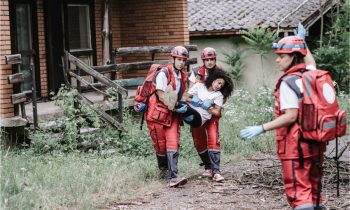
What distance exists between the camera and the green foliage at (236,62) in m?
24.7

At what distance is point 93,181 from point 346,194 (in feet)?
10.4

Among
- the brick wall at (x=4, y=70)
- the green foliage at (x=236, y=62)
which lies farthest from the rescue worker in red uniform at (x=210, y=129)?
the green foliage at (x=236, y=62)

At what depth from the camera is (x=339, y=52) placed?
2130 centimetres

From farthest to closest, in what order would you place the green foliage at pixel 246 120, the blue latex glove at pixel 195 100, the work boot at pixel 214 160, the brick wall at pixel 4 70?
the green foliage at pixel 246 120, the brick wall at pixel 4 70, the work boot at pixel 214 160, the blue latex glove at pixel 195 100

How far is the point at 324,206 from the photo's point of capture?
23.7ft

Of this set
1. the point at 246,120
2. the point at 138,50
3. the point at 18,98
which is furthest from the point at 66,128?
the point at 246,120

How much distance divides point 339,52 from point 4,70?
1353cm

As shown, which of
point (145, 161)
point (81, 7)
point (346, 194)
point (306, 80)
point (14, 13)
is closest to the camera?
point (306, 80)

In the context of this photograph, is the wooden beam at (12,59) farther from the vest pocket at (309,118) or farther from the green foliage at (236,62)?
the green foliage at (236,62)

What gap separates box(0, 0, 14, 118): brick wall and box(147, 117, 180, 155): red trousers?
3.41 meters

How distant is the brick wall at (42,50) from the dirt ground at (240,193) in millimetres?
5906

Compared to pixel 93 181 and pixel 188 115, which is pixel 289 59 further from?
pixel 93 181

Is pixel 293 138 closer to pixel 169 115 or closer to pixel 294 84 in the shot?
pixel 294 84

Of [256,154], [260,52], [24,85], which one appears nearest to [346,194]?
[256,154]
